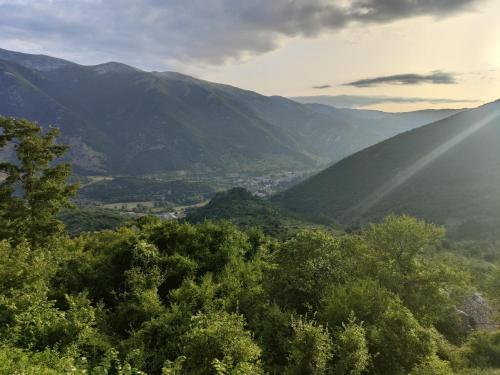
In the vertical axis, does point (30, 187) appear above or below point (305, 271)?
above

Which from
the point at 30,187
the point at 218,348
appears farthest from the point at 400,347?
the point at 30,187

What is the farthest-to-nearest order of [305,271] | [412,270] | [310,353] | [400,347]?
[412,270]
[305,271]
[400,347]
[310,353]

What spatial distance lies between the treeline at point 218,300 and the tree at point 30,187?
17cm

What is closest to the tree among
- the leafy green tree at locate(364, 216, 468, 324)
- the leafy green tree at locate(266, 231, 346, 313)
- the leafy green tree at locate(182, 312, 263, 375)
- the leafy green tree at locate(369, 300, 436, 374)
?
the leafy green tree at locate(266, 231, 346, 313)

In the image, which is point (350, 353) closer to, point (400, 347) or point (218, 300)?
point (400, 347)

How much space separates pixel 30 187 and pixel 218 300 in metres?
32.5

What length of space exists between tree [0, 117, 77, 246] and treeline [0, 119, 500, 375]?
170mm

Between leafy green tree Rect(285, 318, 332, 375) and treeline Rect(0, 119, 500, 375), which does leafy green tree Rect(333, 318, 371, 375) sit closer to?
treeline Rect(0, 119, 500, 375)

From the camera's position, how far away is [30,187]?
156ft

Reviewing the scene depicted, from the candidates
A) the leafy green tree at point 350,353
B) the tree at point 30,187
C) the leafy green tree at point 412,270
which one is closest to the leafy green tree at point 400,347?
the leafy green tree at point 350,353

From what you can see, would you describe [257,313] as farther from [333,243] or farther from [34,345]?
[34,345]

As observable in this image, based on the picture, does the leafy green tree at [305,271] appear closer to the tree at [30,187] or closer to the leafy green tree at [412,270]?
the leafy green tree at [412,270]

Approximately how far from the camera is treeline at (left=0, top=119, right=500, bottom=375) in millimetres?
21484

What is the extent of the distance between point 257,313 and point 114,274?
55.9 ft
